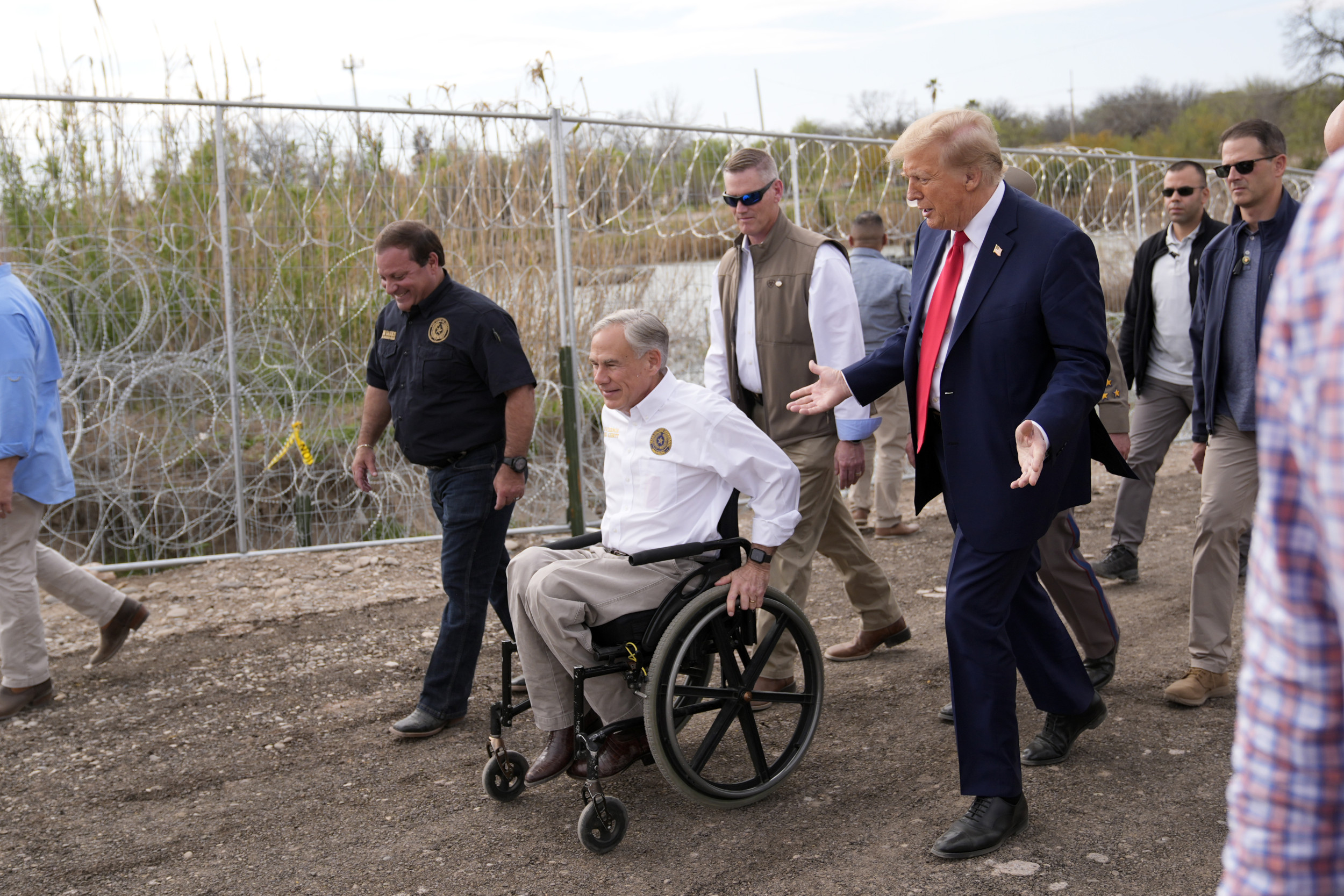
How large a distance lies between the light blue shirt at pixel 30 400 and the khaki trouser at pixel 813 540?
9.50 feet

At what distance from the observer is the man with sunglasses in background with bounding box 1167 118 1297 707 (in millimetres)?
3953

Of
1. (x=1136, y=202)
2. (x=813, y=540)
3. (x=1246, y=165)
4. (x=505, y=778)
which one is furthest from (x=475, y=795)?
(x=1136, y=202)

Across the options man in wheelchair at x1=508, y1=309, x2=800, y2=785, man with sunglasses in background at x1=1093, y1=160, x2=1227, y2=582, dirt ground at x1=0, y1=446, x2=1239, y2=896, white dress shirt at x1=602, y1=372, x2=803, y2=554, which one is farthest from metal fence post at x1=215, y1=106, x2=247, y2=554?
man with sunglasses in background at x1=1093, y1=160, x2=1227, y2=582

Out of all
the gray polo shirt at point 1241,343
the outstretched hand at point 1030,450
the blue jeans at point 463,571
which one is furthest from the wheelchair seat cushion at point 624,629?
the gray polo shirt at point 1241,343

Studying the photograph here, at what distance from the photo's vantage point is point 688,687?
3.28m

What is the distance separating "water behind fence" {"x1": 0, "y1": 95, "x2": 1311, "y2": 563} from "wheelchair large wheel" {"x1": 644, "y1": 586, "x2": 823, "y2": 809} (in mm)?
3491

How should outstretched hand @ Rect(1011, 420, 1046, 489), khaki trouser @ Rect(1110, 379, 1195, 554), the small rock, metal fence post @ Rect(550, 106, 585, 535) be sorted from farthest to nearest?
metal fence post @ Rect(550, 106, 585, 535) < khaki trouser @ Rect(1110, 379, 1195, 554) < the small rock < outstretched hand @ Rect(1011, 420, 1046, 489)

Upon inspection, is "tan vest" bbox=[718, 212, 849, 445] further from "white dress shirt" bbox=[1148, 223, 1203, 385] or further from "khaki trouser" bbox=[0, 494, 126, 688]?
"khaki trouser" bbox=[0, 494, 126, 688]

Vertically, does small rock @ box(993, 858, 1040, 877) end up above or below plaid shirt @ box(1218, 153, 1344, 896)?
below

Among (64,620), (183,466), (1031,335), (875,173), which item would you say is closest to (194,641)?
(64,620)

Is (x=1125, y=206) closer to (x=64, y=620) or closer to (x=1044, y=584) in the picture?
(x=1044, y=584)

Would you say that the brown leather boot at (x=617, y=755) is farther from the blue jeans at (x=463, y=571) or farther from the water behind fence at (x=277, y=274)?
the water behind fence at (x=277, y=274)

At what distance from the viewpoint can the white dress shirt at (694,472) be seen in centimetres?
354

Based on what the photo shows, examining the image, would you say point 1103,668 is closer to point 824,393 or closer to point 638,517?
point 824,393
